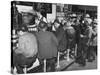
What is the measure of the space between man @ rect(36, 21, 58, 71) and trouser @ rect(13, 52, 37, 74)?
5.1 inches

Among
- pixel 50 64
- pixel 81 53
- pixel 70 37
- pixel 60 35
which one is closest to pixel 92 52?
pixel 81 53

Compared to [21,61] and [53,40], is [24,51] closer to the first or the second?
[21,61]

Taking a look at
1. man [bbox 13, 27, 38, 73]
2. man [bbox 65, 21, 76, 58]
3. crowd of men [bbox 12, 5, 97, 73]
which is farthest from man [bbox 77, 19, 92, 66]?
man [bbox 13, 27, 38, 73]

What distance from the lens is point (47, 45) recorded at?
3008mm

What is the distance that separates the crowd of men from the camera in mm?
2863

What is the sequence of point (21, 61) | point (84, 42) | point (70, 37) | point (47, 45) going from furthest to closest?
point (84, 42), point (70, 37), point (47, 45), point (21, 61)

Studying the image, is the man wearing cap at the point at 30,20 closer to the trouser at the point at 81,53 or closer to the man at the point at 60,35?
the man at the point at 60,35

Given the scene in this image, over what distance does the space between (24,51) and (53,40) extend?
17.7 inches

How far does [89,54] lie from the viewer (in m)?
3.33

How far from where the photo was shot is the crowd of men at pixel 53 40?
9.39 feet

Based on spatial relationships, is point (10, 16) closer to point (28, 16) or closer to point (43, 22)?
point (28, 16)
